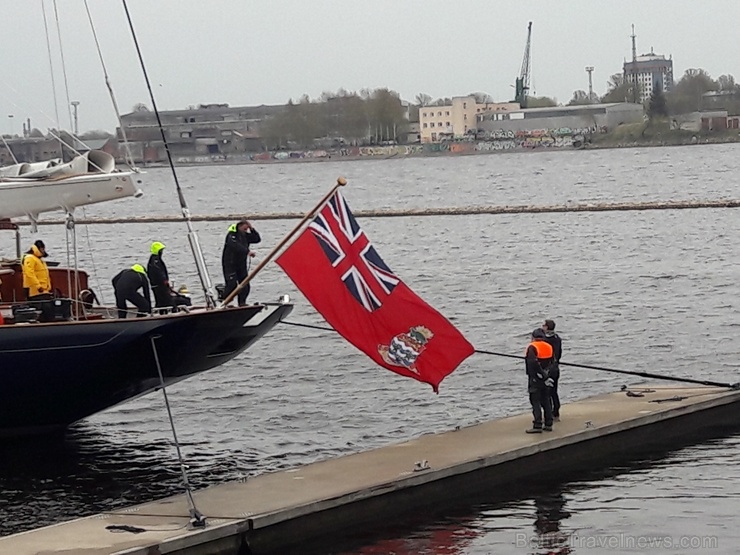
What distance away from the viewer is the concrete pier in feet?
53.7

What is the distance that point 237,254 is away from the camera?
930 inches

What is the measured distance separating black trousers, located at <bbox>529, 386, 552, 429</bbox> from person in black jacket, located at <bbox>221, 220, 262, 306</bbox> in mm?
5411

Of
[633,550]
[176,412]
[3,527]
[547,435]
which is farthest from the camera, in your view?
[176,412]

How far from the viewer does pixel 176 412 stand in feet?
89.7

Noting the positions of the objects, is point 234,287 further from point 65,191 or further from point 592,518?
point 592,518

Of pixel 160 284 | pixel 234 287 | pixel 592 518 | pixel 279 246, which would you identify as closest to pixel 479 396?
pixel 234 287

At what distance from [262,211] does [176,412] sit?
78.5 meters

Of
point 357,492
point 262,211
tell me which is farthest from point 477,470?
point 262,211

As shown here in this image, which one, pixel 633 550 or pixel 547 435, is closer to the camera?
pixel 633 550

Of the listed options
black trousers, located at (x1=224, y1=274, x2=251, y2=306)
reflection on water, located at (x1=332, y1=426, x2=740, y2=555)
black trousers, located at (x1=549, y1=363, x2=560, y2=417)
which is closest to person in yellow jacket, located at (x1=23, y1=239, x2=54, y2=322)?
black trousers, located at (x1=224, y1=274, x2=251, y2=306)

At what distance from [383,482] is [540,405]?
347cm

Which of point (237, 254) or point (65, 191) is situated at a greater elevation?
point (65, 191)

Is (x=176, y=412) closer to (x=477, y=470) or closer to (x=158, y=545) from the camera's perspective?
(x=477, y=470)

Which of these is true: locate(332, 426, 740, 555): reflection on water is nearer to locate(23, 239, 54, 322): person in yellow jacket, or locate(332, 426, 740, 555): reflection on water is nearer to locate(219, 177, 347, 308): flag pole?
locate(219, 177, 347, 308): flag pole
